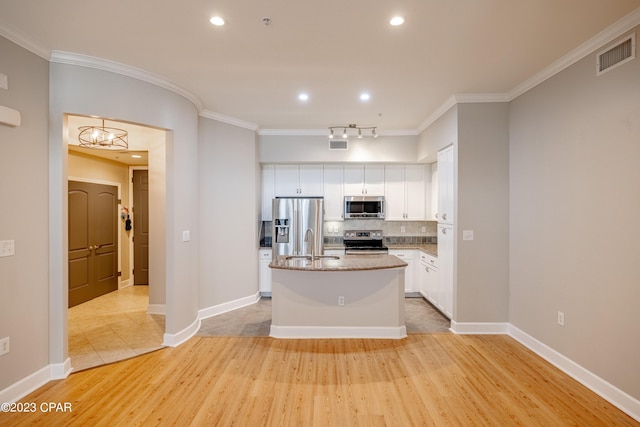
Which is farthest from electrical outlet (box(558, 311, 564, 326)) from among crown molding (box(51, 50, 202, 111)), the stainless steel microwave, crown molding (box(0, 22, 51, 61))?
crown molding (box(0, 22, 51, 61))

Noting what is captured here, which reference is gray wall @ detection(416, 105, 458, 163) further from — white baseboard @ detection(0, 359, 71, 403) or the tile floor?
white baseboard @ detection(0, 359, 71, 403)

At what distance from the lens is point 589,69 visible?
2621mm

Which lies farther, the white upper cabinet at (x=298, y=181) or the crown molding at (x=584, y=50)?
the white upper cabinet at (x=298, y=181)

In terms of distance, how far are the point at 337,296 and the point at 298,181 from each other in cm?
256

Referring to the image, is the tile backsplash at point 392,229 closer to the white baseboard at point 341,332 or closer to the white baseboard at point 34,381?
the white baseboard at point 341,332

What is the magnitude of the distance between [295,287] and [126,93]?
8.91 ft

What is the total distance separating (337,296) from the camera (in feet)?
11.7

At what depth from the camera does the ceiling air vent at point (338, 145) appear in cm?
526

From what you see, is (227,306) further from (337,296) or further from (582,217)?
(582,217)

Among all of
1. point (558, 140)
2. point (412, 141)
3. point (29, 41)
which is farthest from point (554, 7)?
point (29, 41)

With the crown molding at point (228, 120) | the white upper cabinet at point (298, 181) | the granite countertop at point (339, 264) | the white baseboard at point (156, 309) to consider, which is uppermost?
the crown molding at point (228, 120)

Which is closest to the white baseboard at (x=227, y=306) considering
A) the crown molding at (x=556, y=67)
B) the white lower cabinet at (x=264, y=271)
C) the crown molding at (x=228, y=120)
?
the white lower cabinet at (x=264, y=271)

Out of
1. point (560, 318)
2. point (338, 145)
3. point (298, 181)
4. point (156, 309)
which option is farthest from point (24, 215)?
point (560, 318)

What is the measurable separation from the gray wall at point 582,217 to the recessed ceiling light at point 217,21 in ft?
10.2
